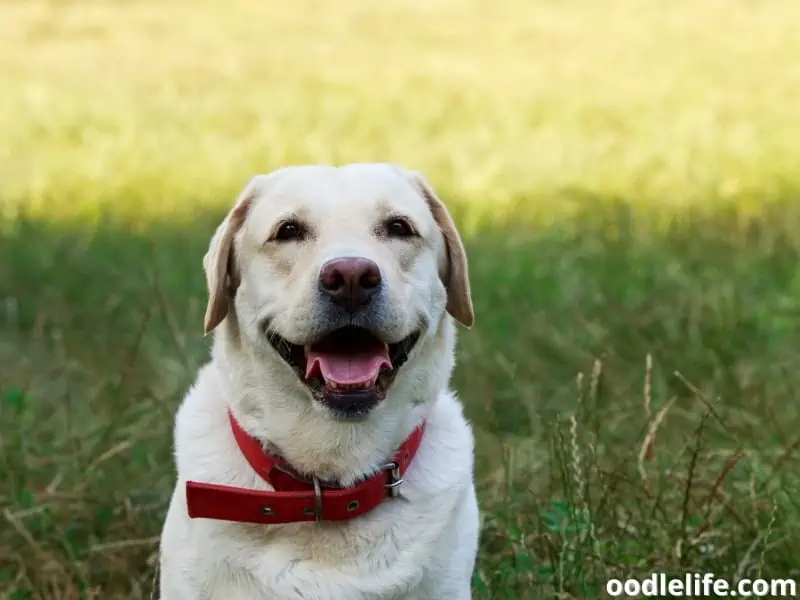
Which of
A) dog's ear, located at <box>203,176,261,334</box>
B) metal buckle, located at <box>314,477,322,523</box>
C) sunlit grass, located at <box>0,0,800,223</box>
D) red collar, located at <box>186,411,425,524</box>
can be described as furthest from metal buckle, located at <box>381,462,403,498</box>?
sunlit grass, located at <box>0,0,800,223</box>

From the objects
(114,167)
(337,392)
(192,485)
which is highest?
(337,392)

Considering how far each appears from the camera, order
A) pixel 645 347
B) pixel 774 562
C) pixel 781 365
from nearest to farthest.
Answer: pixel 774 562 < pixel 781 365 < pixel 645 347

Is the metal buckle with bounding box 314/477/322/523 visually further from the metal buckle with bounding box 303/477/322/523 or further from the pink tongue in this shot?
the pink tongue

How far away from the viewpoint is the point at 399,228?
10.6 ft

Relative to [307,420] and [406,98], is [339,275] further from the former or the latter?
[406,98]

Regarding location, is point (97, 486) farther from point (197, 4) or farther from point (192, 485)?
point (197, 4)

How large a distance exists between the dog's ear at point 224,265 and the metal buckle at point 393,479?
58cm

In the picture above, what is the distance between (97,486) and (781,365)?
2750mm

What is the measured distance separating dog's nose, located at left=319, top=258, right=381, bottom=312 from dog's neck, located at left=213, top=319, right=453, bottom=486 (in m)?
0.28

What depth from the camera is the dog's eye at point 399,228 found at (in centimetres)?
322

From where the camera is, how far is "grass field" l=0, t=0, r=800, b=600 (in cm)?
382

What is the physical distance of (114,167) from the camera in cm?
920

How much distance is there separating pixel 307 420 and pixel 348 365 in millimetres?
211

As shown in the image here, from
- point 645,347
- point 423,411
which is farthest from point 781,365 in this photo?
point 423,411
